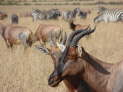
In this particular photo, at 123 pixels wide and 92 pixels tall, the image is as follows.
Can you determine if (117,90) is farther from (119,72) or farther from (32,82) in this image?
(32,82)

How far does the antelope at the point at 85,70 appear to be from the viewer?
22.8 ft

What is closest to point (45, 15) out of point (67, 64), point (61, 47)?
point (61, 47)

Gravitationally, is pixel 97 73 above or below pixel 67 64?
below

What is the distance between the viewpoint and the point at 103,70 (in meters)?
7.45

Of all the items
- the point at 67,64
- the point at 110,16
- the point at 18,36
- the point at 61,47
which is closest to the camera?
the point at 67,64

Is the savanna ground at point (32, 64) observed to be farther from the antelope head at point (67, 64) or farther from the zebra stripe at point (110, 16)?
the zebra stripe at point (110, 16)

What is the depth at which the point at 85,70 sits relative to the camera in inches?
288

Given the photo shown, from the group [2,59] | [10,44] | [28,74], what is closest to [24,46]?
[10,44]

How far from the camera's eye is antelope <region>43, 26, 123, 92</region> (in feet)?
22.8

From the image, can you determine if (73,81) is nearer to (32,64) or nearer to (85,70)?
(85,70)

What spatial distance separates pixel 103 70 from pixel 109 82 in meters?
0.26

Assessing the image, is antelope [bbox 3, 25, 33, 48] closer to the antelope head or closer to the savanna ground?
the savanna ground

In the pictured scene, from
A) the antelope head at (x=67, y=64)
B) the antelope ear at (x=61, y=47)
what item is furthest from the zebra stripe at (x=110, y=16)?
the antelope head at (x=67, y=64)

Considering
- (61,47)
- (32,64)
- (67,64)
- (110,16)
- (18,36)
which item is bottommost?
(110,16)
